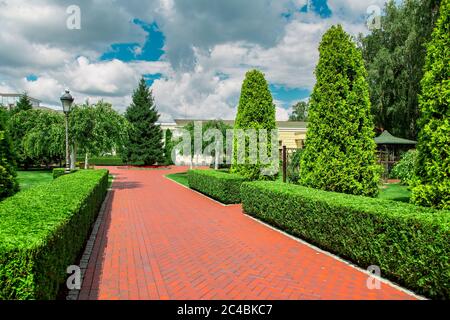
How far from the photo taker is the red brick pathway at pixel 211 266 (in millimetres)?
4676

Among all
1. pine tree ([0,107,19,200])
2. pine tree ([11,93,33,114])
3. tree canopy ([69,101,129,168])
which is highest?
pine tree ([11,93,33,114])

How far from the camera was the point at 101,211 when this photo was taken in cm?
1140

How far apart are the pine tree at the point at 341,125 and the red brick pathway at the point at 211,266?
93.6 inches

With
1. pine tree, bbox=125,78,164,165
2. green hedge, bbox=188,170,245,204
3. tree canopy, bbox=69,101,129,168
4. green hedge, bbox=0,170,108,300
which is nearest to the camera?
green hedge, bbox=0,170,108,300

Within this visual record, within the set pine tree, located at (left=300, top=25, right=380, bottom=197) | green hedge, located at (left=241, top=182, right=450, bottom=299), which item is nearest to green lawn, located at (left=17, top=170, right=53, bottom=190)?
pine tree, located at (left=300, top=25, right=380, bottom=197)

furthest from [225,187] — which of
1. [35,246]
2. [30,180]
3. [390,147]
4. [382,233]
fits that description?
[390,147]

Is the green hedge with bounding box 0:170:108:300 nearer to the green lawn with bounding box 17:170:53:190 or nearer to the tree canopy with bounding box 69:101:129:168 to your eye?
the tree canopy with bounding box 69:101:129:168

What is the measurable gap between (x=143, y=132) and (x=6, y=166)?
33.9m

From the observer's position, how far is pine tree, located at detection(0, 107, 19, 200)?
877 cm

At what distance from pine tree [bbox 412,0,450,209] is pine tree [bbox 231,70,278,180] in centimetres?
789

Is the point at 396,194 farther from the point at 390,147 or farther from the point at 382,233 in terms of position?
the point at 390,147

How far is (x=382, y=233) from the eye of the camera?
5.23 meters
